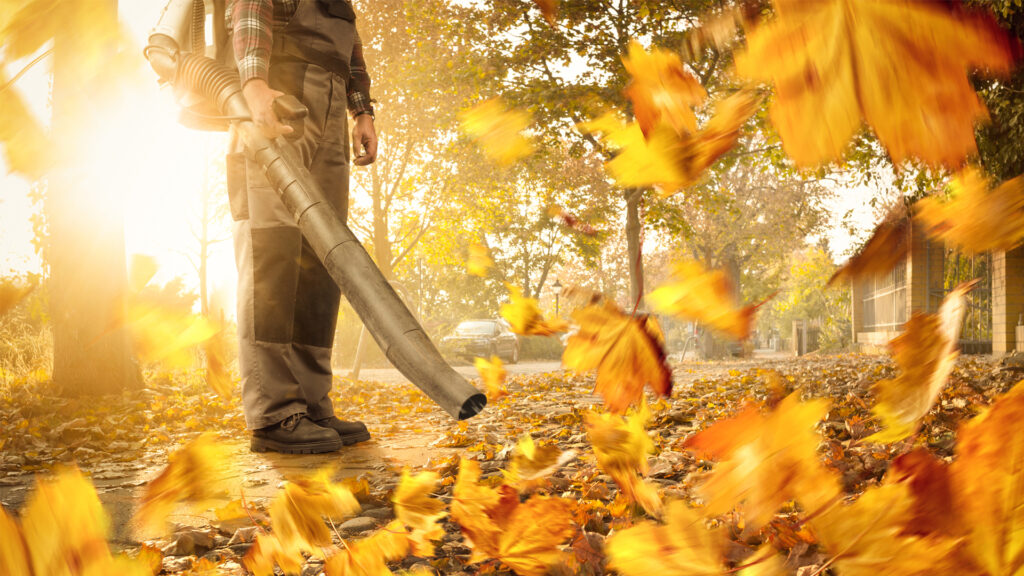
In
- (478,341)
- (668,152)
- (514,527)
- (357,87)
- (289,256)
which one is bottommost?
(478,341)

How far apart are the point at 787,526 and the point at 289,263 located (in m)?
1.93

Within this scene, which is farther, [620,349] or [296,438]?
Answer: [296,438]

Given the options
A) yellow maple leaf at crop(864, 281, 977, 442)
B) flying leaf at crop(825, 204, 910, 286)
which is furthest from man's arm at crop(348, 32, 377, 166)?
yellow maple leaf at crop(864, 281, 977, 442)

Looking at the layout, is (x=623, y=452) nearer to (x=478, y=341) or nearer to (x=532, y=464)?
(x=532, y=464)

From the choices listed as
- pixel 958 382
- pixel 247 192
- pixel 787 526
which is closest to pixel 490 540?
pixel 787 526

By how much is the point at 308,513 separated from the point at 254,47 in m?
1.56

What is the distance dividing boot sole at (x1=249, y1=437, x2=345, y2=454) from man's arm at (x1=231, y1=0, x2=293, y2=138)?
113 cm

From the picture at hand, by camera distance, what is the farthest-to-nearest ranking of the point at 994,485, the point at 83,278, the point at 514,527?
the point at 83,278
the point at 514,527
the point at 994,485

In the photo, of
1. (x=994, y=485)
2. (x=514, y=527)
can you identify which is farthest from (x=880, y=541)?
(x=514, y=527)

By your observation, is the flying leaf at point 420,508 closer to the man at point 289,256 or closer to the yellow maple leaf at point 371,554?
the yellow maple leaf at point 371,554

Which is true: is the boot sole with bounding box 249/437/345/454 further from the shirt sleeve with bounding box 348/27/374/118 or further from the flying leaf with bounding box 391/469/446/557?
the shirt sleeve with bounding box 348/27/374/118

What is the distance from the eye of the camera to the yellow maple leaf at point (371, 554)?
4.00 ft

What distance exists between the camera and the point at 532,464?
205 cm

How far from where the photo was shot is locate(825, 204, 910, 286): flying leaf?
161 cm
